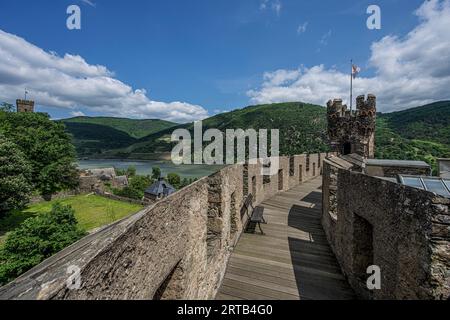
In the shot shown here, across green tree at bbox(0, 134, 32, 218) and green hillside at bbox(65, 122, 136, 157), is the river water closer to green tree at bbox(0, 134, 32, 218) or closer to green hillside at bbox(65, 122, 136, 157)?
green hillside at bbox(65, 122, 136, 157)

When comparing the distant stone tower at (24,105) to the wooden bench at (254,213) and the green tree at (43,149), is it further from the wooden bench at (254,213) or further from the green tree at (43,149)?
the wooden bench at (254,213)

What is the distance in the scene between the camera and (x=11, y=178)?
728 inches

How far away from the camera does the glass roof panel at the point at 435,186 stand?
455 centimetres

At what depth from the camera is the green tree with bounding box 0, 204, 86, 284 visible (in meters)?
13.0

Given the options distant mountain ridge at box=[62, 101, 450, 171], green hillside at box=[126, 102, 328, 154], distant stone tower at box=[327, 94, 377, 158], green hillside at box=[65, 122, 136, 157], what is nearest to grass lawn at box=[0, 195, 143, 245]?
distant stone tower at box=[327, 94, 377, 158]

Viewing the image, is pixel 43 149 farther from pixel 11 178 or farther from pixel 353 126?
pixel 353 126

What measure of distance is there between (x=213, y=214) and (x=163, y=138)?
508 ft

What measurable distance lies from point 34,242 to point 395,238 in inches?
712

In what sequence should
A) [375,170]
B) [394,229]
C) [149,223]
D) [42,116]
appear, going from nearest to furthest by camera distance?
[149,223] → [394,229] → [375,170] → [42,116]

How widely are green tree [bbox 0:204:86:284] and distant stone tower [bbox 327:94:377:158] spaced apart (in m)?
24.0

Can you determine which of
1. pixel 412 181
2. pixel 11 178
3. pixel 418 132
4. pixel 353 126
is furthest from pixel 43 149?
pixel 418 132
